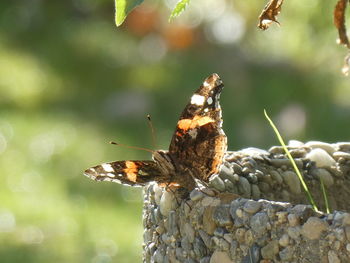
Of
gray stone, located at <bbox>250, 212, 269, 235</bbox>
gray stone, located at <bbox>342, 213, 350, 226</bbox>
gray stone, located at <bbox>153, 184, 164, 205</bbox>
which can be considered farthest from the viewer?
gray stone, located at <bbox>153, 184, 164, 205</bbox>

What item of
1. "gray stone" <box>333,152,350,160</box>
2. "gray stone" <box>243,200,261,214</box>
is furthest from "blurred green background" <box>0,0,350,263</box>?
"gray stone" <box>243,200,261,214</box>

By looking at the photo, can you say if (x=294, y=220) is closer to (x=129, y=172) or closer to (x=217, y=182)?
(x=217, y=182)

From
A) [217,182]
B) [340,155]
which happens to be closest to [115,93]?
[340,155]

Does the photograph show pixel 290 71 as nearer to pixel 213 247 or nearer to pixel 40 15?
pixel 40 15

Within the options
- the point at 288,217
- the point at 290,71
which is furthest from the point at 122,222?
the point at 288,217

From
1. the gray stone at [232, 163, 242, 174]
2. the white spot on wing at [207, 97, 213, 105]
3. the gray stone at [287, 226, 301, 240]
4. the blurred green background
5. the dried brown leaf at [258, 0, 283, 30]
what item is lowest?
the gray stone at [287, 226, 301, 240]

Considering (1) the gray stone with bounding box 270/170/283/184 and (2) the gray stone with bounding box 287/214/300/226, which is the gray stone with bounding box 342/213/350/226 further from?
(1) the gray stone with bounding box 270/170/283/184
